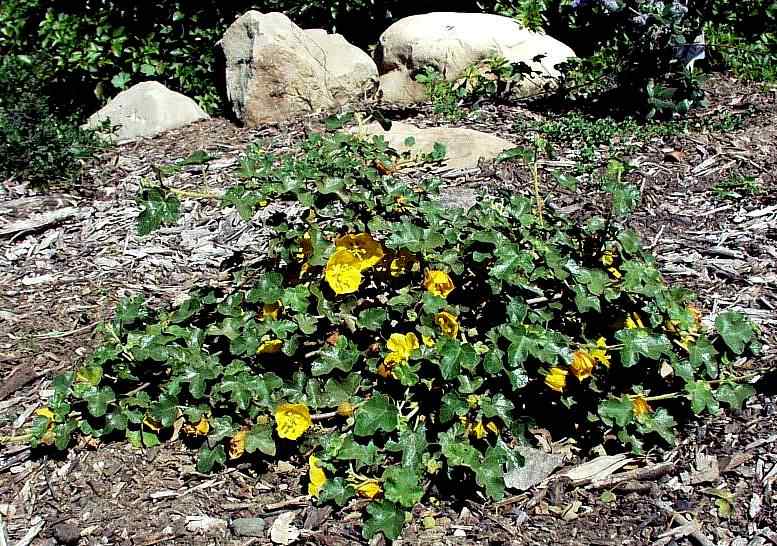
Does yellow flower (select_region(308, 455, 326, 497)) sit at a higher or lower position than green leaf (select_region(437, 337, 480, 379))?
lower

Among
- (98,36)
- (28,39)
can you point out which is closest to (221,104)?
(98,36)

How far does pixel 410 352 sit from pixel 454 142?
8.58 ft

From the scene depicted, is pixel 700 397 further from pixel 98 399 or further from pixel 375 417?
pixel 98 399

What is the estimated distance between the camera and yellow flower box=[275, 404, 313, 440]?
101 inches

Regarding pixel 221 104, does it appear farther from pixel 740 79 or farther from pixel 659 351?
pixel 659 351

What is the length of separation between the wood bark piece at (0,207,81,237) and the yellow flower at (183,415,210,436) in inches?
83.5

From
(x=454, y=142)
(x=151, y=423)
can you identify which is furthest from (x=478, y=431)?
(x=454, y=142)

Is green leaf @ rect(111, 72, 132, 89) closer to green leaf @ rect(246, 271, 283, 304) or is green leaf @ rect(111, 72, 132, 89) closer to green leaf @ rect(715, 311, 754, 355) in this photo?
green leaf @ rect(246, 271, 283, 304)

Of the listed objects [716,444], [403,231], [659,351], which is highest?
[403,231]

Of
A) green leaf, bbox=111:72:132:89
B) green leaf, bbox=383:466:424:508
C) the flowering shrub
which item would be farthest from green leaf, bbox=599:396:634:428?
green leaf, bbox=111:72:132:89

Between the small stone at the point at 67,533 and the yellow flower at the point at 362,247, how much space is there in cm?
105

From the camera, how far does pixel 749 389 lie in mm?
2609

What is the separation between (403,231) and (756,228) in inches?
77.4

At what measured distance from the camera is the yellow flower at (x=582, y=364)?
2.51 meters
